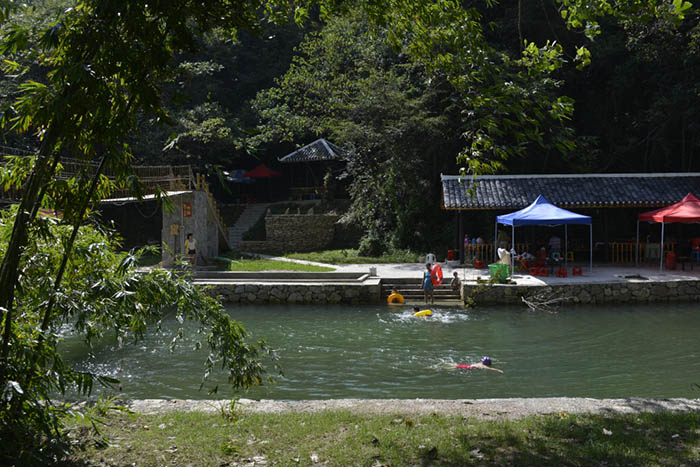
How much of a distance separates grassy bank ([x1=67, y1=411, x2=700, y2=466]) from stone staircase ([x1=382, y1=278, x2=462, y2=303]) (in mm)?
10678

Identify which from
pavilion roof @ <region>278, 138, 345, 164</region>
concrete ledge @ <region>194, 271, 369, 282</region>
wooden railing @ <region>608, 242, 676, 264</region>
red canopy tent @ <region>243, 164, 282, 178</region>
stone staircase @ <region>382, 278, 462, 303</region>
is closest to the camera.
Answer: stone staircase @ <region>382, 278, 462, 303</region>

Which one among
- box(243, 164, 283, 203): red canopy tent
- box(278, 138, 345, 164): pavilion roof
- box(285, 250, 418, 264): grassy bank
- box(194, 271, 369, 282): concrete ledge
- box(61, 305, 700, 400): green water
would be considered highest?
box(278, 138, 345, 164): pavilion roof

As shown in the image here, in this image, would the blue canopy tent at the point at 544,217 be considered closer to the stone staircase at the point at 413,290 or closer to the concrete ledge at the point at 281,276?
the stone staircase at the point at 413,290

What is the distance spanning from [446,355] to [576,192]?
11156mm

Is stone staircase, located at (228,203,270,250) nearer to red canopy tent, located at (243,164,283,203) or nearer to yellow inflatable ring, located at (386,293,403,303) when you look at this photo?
red canopy tent, located at (243,164,283,203)

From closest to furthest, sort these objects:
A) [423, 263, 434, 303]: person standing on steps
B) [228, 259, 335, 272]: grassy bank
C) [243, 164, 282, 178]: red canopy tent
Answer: [423, 263, 434, 303]: person standing on steps, [228, 259, 335, 272]: grassy bank, [243, 164, 282, 178]: red canopy tent

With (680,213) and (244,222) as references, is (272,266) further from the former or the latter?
(680,213)

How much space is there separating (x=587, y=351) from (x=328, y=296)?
755cm

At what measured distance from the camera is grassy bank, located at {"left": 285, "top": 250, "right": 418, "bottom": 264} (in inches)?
870

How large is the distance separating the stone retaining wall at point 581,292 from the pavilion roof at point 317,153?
1573 cm

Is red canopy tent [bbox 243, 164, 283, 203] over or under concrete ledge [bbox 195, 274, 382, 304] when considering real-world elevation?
over

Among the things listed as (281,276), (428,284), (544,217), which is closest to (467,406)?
(428,284)

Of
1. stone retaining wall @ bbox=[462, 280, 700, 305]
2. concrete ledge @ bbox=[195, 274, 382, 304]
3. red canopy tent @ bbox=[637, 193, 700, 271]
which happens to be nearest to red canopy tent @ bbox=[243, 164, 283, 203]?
concrete ledge @ bbox=[195, 274, 382, 304]

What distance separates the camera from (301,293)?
16.7 meters
